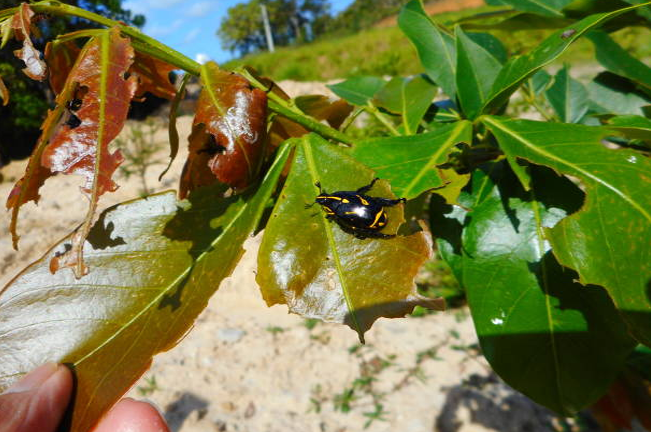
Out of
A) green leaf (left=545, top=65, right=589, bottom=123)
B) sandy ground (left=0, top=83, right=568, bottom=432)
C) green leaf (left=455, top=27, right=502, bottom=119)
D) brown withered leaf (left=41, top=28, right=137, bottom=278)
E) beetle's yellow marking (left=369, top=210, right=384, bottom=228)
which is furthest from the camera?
sandy ground (left=0, top=83, right=568, bottom=432)

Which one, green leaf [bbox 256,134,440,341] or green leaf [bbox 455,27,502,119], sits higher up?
green leaf [bbox 455,27,502,119]

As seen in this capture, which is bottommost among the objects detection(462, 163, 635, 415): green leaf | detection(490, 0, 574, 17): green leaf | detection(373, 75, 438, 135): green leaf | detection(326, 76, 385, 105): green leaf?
detection(462, 163, 635, 415): green leaf

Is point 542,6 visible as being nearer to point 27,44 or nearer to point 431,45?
point 431,45

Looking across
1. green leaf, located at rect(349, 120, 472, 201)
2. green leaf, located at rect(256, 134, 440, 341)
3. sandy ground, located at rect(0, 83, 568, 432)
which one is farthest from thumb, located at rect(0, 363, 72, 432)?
sandy ground, located at rect(0, 83, 568, 432)

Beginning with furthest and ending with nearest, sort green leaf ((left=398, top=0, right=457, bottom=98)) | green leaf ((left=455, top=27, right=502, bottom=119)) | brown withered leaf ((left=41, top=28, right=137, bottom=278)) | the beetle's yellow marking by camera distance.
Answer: green leaf ((left=398, top=0, right=457, bottom=98)), green leaf ((left=455, top=27, right=502, bottom=119)), the beetle's yellow marking, brown withered leaf ((left=41, top=28, right=137, bottom=278))

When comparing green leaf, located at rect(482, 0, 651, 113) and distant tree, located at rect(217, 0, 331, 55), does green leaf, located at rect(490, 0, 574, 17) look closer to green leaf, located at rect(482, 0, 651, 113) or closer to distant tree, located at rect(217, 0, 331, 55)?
green leaf, located at rect(482, 0, 651, 113)

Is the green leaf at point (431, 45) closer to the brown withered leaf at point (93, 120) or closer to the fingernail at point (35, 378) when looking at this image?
the brown withered leaf at point (93, 120)
